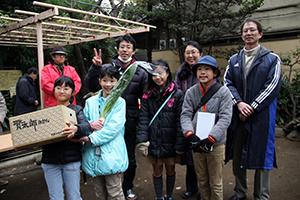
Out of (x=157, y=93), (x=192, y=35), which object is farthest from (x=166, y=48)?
(x=157, y=93)

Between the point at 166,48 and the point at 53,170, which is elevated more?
the point at 166,48

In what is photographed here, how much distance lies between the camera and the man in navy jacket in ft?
8.33

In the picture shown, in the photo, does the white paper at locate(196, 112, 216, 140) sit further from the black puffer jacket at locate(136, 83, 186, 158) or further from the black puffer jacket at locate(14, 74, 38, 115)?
the black puffer jacket at locate(14, 74, 38, 115)

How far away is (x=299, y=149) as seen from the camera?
16.1ft

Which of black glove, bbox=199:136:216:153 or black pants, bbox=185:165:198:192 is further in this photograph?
black pants, bbox=185:165:198:192

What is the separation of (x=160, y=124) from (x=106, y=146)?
74cm

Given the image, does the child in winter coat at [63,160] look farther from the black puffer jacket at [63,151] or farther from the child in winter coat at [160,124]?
the child in winter coat at [160,124]

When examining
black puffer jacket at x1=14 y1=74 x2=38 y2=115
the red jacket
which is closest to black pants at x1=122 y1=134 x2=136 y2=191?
the red jacket

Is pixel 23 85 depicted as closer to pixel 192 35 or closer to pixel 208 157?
pixel 208 157

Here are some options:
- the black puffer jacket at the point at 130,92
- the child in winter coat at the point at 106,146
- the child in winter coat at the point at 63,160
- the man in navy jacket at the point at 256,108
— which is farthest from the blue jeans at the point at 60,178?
the man in navy jacket at the point at 256,108

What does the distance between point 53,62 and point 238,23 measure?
5.96m

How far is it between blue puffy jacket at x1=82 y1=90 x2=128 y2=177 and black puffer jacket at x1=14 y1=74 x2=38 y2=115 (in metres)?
3.65

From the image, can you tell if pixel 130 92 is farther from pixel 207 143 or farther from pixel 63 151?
pixel 207 143

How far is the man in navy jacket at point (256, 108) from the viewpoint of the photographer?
A: 100.0 inches
